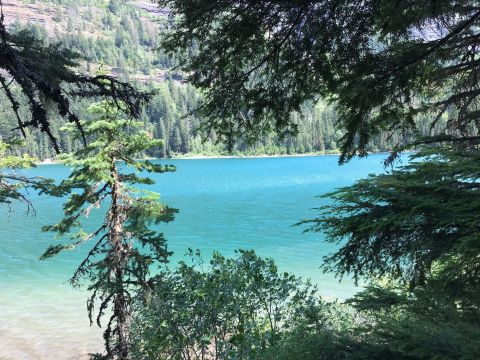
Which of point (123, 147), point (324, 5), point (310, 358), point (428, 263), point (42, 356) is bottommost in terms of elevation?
point (42, 356)

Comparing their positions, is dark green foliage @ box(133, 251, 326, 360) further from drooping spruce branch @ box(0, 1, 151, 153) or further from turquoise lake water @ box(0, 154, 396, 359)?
drooping spruce branch @ box(0, 1, 151, 153)


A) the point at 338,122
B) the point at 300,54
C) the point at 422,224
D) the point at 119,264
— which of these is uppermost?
the point at 300,54

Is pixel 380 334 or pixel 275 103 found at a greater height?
pixel 275 103

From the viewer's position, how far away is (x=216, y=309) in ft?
21.6

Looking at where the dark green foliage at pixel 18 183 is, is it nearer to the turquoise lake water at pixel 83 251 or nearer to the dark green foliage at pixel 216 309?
the turquoise lake water at pixel 83 251

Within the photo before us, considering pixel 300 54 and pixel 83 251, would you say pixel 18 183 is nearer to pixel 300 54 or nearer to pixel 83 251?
pixel 300 54

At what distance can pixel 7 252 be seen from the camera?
2762 centimetres

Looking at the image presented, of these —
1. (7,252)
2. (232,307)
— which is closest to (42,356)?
(232,307)

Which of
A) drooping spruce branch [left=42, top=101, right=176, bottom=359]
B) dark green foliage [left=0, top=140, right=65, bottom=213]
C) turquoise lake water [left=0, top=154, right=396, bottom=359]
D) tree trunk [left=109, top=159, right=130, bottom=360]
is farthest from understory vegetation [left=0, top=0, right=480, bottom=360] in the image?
dark green foliage [left=0, top=140, right=65, bottom=213]

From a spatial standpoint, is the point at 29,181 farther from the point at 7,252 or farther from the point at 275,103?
the point at 7,252

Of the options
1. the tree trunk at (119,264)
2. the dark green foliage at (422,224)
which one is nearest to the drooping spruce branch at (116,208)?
the tree trunk at (119,264)

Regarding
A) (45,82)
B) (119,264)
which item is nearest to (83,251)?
(119,264)

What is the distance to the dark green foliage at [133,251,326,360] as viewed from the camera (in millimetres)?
6527

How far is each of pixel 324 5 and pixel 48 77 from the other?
7.87ft
